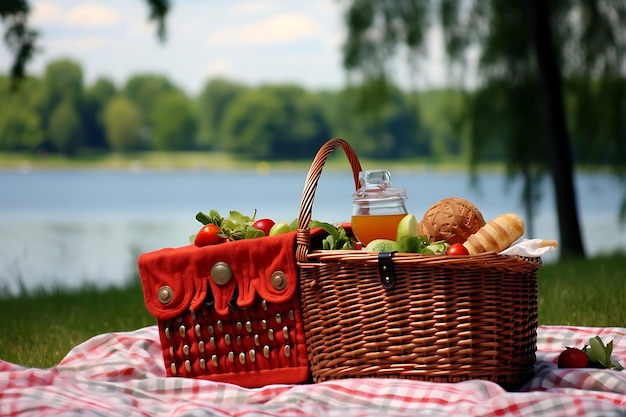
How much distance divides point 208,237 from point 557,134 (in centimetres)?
549

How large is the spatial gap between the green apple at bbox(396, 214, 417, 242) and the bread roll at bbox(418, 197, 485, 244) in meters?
0.13

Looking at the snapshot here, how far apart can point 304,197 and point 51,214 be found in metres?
28.2

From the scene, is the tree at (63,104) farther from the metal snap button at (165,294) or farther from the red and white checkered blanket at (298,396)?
the red and white checkered blanket at (298,396)

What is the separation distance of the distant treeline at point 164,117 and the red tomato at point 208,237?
35697mm

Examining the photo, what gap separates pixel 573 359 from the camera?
2918 mm

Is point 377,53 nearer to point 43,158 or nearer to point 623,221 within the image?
point 623,221

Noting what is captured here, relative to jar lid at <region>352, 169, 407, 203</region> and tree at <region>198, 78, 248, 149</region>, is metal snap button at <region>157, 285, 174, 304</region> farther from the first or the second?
tree at <region>198, 78, 248, 149</region>

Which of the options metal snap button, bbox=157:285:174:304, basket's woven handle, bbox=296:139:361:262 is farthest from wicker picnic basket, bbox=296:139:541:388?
metal snap button, bbox=157:285:174:304

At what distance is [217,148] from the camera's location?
45.8 meters

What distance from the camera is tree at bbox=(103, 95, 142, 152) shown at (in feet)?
146

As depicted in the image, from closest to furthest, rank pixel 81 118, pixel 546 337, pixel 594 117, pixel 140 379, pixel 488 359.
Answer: pixel 488 359 < pixel 140 379 < pixel 546 337 < pixel 594 117 < pixel 81 118

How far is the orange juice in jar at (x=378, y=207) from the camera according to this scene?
2945 mm

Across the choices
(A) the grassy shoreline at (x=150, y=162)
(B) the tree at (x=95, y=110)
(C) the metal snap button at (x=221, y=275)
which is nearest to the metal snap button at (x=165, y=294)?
(C) the metal snap button at (x=221, y=275)

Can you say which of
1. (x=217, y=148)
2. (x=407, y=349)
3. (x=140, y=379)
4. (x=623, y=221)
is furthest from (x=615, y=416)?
(x=217, y=148)
